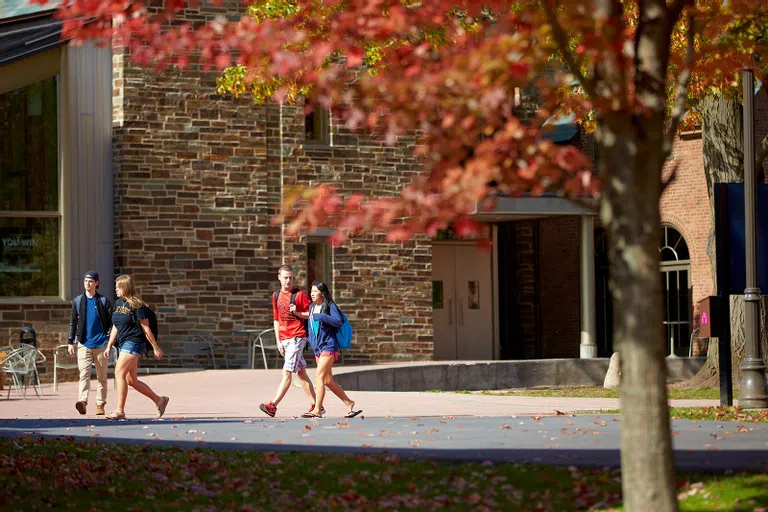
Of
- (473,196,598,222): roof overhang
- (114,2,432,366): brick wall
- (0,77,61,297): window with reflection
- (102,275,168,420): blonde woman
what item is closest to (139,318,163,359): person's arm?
(102,275,168,420): blonde woman

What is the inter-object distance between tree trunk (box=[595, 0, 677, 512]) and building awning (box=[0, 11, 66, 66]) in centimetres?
1831

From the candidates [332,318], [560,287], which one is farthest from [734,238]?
[560,287]

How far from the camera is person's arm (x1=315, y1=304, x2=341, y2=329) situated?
15172mm

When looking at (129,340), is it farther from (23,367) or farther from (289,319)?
(23,367)

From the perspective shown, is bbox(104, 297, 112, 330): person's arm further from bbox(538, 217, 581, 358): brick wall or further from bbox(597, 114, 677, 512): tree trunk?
bbox(538, 217, 581, 358): brick wall

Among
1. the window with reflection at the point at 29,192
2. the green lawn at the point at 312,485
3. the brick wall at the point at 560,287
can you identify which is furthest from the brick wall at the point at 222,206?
the green lawn at the point at 312,485

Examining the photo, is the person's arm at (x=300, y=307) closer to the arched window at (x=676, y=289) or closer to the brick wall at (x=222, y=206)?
the brick wall at (x=222, y=206)

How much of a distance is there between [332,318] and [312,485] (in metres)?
5.78

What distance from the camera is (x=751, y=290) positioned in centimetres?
1550

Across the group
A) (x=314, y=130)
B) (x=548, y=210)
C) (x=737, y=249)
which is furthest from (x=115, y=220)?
(x=737, y=249)

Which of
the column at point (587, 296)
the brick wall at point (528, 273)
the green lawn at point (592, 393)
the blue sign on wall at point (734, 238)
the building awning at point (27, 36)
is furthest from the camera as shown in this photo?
the brick wall at point (528, 273)

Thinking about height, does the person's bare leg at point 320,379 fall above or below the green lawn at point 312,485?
above

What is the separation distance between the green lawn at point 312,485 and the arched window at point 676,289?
22.0 metres

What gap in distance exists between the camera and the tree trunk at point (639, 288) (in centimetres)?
671
